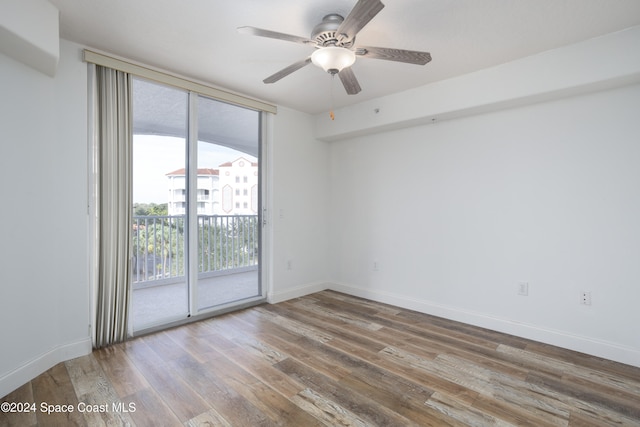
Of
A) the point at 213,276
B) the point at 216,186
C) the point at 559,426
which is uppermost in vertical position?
the point at 216,186

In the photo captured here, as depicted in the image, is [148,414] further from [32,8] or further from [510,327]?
[510,327]

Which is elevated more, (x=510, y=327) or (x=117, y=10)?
(x=117, y=10)

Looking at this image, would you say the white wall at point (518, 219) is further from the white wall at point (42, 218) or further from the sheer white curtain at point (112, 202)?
the white wall at point (42, 218)

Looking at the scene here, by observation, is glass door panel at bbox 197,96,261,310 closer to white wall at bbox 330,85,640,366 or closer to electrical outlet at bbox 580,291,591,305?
white wall at bbox 330,85,640,366

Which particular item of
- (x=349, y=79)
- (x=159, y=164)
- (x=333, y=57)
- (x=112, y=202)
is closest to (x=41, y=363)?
(x=112, y=202)

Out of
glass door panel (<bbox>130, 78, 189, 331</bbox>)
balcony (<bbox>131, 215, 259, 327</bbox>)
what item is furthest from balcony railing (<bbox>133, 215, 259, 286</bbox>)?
glass door panel (<bbox>130, 78, 189, 331</bbox>)

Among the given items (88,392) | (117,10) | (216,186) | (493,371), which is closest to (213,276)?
(216,186)

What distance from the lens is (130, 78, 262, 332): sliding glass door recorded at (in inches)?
123

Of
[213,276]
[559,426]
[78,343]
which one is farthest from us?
[213,276]

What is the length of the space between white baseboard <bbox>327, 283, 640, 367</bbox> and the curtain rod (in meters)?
2.77

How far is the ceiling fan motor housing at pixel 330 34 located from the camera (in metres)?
1.87

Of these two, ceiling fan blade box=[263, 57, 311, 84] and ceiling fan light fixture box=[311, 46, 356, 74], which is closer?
ceiling fan light fixture box=[311, 46, 356, 74]

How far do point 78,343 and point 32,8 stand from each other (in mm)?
2361

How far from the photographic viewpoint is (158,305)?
11.7ft
